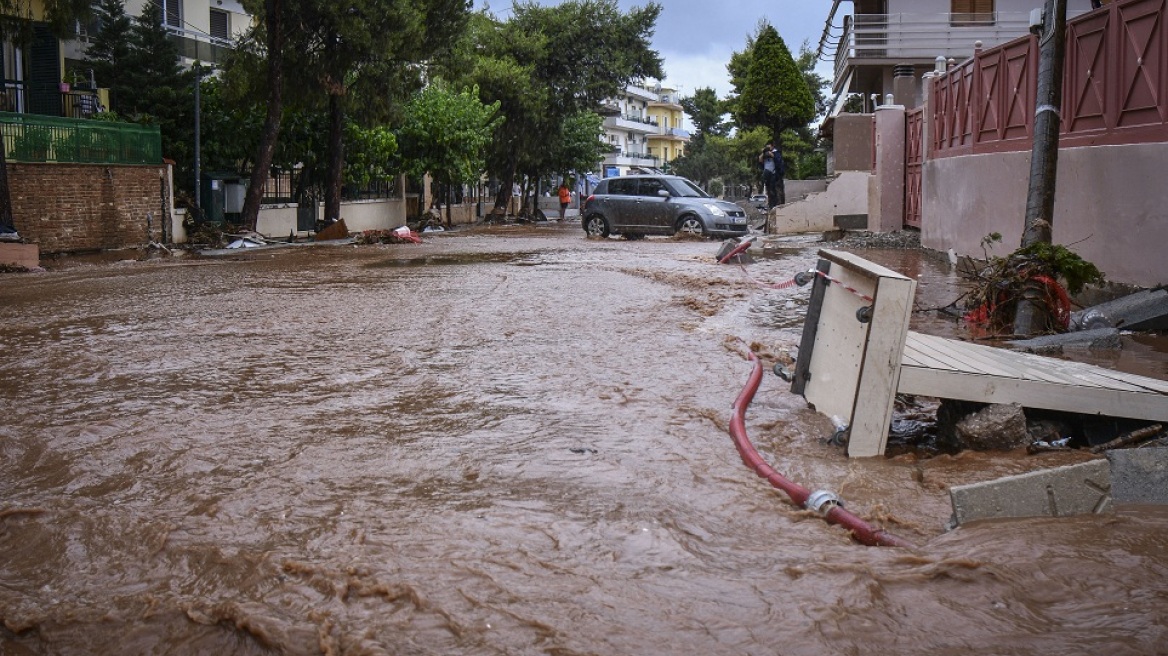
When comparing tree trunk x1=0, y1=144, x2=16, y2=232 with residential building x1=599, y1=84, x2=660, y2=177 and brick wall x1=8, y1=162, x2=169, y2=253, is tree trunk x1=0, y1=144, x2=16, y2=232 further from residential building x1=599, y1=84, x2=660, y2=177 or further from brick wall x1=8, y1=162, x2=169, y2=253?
residential building x1=599, y1=84, x2=660, y2=177

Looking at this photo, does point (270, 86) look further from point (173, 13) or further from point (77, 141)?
point (173, 13)

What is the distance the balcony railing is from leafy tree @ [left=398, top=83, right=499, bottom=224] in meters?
12.4

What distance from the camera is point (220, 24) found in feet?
135

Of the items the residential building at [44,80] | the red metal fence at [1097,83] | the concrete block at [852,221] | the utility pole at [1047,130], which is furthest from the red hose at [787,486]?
the residential building at [44,80]

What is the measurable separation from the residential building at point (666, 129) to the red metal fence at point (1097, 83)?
89823 millimetres

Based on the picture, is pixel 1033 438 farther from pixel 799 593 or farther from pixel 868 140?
pixel 868 140

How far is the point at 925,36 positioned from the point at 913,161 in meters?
14.4

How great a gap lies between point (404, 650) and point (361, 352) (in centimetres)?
592

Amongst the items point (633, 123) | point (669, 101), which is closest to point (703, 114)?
point (633, 123)

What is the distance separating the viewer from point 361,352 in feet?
29.9

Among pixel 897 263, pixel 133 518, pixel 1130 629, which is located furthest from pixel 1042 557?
pixel 897 263

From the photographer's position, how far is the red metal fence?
9578mm

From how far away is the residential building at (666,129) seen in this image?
10806 cm

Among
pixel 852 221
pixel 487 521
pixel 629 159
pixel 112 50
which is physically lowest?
pixel 487 521
